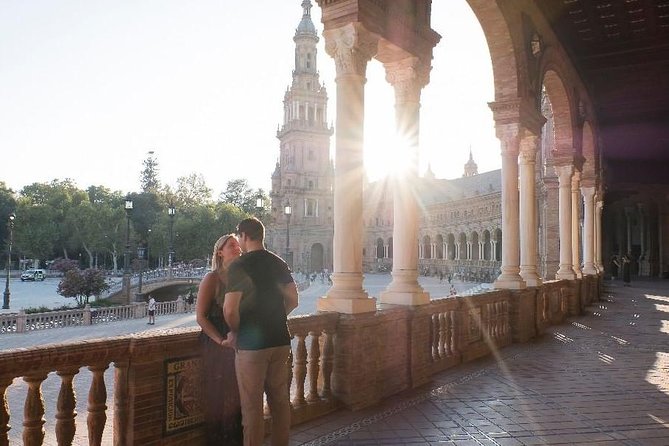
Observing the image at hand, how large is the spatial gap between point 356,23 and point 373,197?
81324mm

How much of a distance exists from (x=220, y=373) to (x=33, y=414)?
1.30m

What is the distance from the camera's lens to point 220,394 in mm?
4203

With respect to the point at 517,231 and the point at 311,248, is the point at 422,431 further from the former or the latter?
the point at 311,248

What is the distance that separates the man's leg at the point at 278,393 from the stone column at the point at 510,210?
8.05 meters

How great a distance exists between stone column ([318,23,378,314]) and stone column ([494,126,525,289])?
560cm

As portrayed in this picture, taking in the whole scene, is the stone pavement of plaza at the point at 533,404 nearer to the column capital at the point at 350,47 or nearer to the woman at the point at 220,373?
the woman at the point at 220,373

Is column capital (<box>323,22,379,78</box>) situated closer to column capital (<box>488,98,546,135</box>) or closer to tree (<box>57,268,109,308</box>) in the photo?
column capital (<box>488,98,546,135</box>)

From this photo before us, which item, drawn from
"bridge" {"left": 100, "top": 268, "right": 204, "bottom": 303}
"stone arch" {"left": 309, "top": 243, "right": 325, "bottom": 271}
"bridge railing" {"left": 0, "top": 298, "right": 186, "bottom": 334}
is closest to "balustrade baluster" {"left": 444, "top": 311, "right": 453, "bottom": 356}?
"bridge railing" {"left": 0, "top": 298, "right": 186, "bottom": 334}

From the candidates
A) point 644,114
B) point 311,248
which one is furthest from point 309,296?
point 311,248

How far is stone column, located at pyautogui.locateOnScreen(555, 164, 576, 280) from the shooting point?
16047 millimetres

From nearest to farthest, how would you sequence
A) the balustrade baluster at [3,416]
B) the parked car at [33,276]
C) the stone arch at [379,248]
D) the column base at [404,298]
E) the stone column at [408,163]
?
1. the balustrade baluster at [3,416]
2. the column base at [404,298]
3. the stone column at [408,163]
4. the parked car at [33,276]
5. the stone arch at [379,248]

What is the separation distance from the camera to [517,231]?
11.4m

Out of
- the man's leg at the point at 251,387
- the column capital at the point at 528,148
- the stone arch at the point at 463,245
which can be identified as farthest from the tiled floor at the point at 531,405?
the stone arch at the point at 463,245

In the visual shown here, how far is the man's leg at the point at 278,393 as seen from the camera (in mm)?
3977
